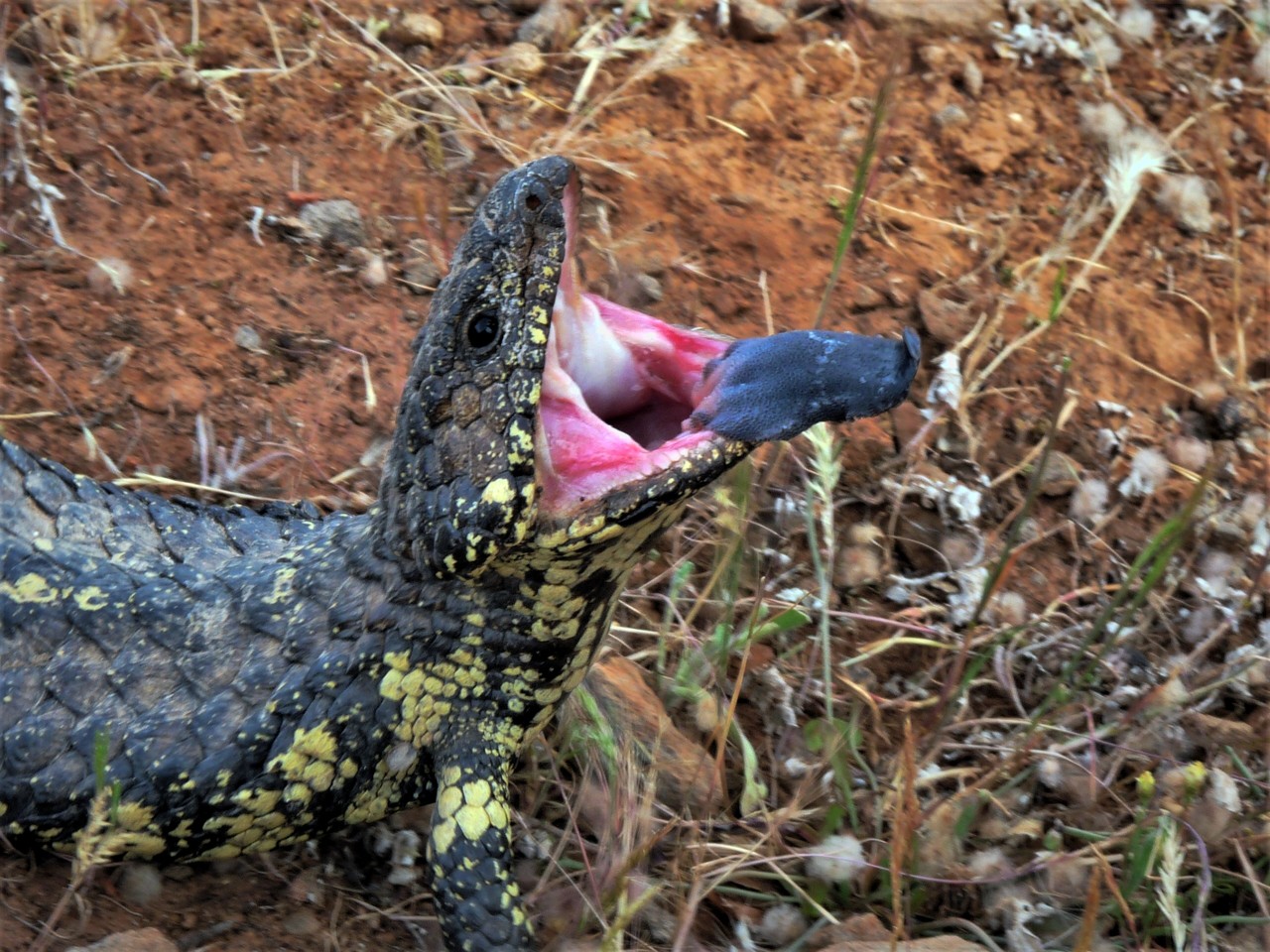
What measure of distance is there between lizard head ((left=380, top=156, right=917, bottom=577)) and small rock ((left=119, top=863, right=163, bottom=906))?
0.90 metres

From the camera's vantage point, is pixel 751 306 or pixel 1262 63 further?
pixel 1262 63

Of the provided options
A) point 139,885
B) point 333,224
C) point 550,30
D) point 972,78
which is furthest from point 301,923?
point 972,78

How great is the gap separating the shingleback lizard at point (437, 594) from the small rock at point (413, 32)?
7.15ft

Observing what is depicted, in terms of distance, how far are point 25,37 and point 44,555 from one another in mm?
2102

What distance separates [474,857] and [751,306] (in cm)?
198

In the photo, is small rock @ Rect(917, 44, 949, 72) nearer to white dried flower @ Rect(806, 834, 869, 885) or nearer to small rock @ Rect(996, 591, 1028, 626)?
small rock @ Rect(996, 591, 1028, 626)

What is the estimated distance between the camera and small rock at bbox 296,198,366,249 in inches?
156

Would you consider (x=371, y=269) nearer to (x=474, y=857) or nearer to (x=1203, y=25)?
(x=474, y=857)

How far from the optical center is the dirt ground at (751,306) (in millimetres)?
2900

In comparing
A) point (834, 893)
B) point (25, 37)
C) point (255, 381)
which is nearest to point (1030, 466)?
point (834, 893)

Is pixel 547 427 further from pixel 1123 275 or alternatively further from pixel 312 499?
pixel 1123 275

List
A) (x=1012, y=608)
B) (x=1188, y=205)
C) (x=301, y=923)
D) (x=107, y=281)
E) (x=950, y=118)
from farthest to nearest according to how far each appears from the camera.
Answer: (x=950, y=118) → (x=1188, y=205) → (x=107, y=281) → (x=1012, y=608) → (x=301, y=923)

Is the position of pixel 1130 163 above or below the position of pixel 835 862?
above

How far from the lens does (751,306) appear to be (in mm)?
4004
